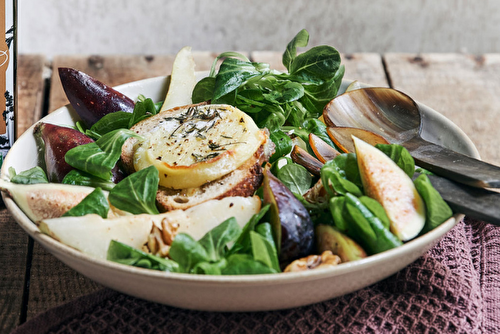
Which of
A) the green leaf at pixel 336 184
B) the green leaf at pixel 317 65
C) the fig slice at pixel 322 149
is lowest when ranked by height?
the fig slice at pixel 322 149

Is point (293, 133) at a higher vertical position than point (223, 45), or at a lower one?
higher

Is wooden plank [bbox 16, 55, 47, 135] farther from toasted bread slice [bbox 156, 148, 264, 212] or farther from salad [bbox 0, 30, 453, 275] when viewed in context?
toasted bread slice [bbox 156, 148, 264, 212]

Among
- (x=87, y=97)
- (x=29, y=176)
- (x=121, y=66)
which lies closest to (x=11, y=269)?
(x=29, y=176)

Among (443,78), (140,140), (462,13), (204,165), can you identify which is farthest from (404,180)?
(462,13)

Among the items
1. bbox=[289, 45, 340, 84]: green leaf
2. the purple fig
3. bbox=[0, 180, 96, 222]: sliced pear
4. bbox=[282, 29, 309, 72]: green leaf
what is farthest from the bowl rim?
bbox=[282, 29, 309, 72]: green leaf

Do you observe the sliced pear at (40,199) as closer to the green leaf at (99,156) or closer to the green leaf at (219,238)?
the green leaf at (99,156)

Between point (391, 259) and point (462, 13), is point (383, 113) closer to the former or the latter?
point (391, 259)

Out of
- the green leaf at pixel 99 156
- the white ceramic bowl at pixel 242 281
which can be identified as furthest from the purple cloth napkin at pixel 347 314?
the green leaf at pixel 99 156

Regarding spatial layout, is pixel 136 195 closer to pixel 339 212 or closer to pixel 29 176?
pixel 29 176
